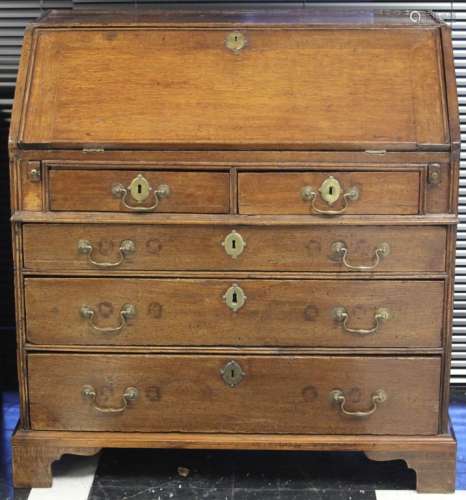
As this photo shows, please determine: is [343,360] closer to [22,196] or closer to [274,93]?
[274,93]

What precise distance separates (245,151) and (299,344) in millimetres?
587

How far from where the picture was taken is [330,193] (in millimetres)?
2852

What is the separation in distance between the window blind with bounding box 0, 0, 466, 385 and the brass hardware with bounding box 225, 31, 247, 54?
2.07 ft

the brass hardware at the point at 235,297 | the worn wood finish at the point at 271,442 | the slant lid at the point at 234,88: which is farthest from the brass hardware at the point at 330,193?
the worn wood finish at the point at 271,442

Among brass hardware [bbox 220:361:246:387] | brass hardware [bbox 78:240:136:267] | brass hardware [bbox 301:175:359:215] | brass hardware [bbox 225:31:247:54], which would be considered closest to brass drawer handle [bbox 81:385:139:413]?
brass hardware [bbox 220:361:246:387]

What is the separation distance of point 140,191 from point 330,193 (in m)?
0.53

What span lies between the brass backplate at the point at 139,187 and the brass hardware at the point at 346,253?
1.81 feet

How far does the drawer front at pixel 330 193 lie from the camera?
9.36 ft

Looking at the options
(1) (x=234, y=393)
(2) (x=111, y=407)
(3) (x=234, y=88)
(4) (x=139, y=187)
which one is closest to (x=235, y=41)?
(3) (x=234, y=88)

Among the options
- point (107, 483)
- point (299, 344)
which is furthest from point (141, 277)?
point (107, 483)

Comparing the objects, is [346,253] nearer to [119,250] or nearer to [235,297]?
[235,297]

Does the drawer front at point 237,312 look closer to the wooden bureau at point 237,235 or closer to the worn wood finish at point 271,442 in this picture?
the wooden bureau at point 237,235

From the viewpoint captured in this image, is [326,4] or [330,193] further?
[326,4]

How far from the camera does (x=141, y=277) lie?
116 inches
